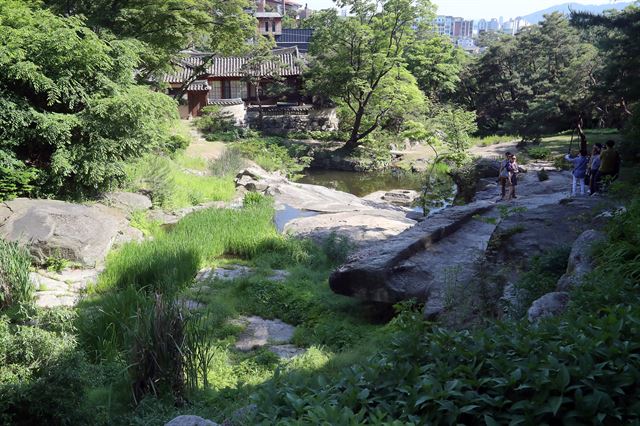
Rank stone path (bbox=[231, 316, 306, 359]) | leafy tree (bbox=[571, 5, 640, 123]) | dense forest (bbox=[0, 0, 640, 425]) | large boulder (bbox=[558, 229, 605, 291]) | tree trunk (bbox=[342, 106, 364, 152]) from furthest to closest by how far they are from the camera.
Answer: tree trunk (bbox=[342, 106, 364, 152]), leafy tree (bbox=[571, 5, 640, 123]), stone path (bbox=[231, 316, 306, 359]), large boulder (bbox=[558, 229, 605, 291]), dense forest (bbox=[0, 0, 640, 425])

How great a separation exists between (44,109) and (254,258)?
549cm

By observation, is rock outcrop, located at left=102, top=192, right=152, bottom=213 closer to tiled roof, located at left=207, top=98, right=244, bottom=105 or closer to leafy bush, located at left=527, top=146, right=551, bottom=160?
leafy bush, located at left=527, top=146, right=551, bottom=160

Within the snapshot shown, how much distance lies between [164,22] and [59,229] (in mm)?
9089

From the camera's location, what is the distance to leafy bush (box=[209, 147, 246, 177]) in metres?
18.7

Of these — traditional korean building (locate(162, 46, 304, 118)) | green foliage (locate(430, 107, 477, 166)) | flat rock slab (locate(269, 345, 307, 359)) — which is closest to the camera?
flat rock slab (locate(269, 345, 307, 359))

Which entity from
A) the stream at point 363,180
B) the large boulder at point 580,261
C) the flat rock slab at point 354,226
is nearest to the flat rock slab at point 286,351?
the large boulder at point 580,261

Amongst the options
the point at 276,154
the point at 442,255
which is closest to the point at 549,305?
the point at 442,255

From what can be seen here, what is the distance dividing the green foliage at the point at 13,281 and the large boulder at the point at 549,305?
18.6 feet

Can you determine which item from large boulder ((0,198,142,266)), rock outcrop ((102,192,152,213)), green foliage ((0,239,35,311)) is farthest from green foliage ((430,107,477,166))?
green foliage ((0,239,35,311))

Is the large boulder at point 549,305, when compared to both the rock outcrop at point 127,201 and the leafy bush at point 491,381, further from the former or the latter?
the rock outcrop at point 127,201

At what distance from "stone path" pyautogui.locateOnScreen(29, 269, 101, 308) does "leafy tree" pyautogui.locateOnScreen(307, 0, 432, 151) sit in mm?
17398

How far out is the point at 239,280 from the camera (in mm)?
8289

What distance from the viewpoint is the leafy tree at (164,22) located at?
14523mm

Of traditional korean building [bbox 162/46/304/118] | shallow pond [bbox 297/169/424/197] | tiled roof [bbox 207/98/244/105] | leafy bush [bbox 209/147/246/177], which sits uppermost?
traditional korean building [bbox 162/46/304/118]
